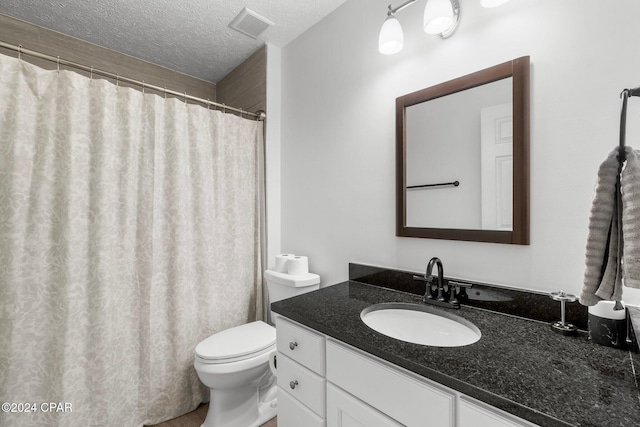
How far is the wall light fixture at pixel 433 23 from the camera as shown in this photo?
3.71 ft

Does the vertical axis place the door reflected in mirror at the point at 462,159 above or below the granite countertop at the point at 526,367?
above

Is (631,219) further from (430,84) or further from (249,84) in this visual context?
(249,84)

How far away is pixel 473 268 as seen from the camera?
1.20 metres

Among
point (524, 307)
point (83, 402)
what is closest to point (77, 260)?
point (83, 402)

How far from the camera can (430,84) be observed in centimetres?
133

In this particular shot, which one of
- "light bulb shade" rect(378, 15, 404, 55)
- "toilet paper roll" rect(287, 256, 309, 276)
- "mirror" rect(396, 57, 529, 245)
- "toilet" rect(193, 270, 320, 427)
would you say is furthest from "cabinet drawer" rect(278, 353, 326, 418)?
"light bulb shade" rect(378, 15, 404, 55)

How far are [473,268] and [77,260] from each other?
1876 millimetres

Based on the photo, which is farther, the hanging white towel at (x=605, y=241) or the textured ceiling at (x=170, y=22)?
the textured ceiling at (x=170, y=22)

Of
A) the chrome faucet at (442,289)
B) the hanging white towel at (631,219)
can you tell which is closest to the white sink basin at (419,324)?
the chrome faucet at (442,289)

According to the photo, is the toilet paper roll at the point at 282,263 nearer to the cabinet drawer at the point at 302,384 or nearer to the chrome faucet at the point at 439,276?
the cabinet drawer at the point at 302,384

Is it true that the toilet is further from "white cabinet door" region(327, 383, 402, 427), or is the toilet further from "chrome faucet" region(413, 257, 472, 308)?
"chrome faucet" region(413, 257, 472, 308)

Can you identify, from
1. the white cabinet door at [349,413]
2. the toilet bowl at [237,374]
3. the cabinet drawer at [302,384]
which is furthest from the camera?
the toilet bowl at [237,374]

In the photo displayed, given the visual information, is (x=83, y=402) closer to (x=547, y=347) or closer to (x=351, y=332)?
(x=351, y=332)

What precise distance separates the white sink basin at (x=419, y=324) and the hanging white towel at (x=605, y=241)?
0.41m
